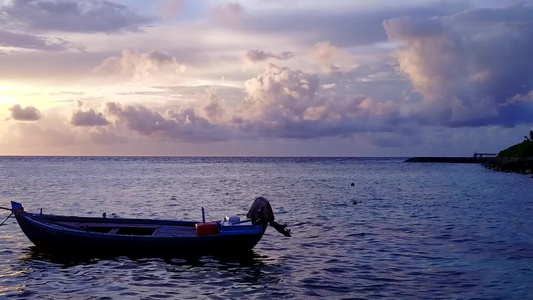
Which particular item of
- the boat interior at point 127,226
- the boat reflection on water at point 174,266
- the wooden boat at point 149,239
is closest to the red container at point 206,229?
the wooden boat at point 149,239

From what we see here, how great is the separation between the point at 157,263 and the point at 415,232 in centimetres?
1486

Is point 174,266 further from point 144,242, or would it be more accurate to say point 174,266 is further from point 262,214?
point 262,214

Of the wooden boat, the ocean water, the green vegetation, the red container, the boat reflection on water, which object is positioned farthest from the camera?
the green vegetation

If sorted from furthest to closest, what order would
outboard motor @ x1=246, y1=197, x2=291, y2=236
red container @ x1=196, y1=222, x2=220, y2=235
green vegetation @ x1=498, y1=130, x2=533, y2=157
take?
green vegetation @ x1=498, y1=130, x2=533, y2=157 < outboard motor @ x1=246, y1=197, x2=291, y2=236 < red container @ x1=196, y1=222, x2=220, y2=235

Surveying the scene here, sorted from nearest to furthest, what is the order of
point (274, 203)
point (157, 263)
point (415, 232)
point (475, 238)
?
point (157, 263)
point (475, 238)
point (415, 232)
point (274, 203)

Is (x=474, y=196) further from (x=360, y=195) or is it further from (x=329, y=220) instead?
(x=329, y=220)

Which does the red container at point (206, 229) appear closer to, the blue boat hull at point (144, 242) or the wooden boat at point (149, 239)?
the wooden boat at point (149, 239)

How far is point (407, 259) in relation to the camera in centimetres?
2152

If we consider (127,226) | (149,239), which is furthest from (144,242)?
(127,226)

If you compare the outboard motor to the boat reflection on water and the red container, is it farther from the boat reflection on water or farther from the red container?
the red container

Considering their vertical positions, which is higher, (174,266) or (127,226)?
(127,226)

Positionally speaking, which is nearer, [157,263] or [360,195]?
[157,263]

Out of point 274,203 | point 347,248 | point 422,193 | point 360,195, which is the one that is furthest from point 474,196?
point 347,248

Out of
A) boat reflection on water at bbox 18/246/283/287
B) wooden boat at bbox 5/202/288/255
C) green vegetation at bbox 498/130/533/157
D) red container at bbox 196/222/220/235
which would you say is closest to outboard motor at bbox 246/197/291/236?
wooden boat at bbox 5/202/288/255
